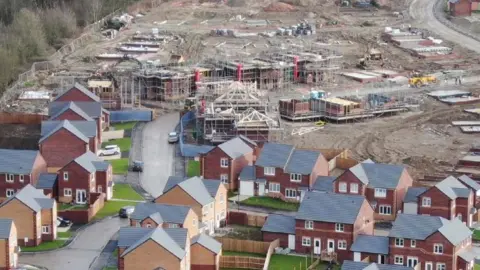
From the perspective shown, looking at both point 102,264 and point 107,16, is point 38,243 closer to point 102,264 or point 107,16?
point 102,264

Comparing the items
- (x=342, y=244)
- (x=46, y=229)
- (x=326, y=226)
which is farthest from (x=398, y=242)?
(x=46, y=229)

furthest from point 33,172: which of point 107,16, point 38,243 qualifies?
point 107,16

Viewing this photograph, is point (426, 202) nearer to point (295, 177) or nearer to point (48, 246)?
point (295, 177)

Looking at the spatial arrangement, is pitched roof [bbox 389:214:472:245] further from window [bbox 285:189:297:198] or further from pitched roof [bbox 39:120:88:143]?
pitched roof [bbox 39:120:88:143]

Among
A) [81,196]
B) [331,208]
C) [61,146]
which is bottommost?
[81,196]

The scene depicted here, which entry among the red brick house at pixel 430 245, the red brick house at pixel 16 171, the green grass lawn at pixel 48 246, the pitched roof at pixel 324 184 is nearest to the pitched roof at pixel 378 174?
the pitched roof at pixel 324 184

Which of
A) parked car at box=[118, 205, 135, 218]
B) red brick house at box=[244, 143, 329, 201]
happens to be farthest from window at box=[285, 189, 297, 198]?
parked car at box=[118, 205, 135, 218]
